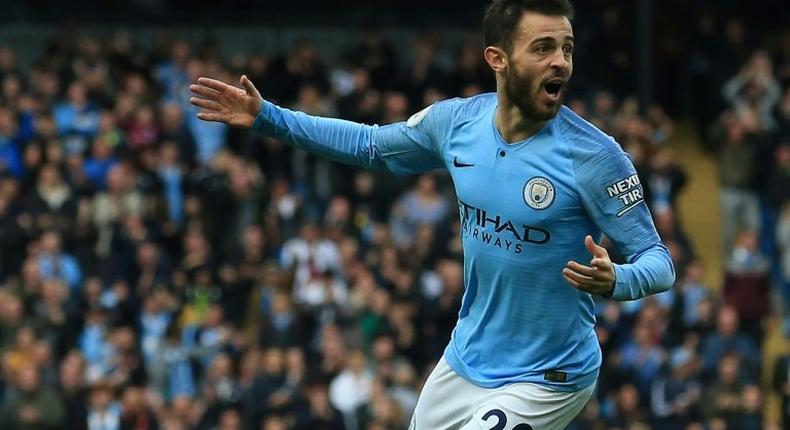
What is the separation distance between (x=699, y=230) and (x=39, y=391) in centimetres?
860

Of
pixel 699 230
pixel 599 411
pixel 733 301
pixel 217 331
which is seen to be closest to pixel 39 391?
pixel 217 331

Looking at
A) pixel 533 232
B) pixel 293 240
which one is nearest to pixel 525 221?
pixel 533 232

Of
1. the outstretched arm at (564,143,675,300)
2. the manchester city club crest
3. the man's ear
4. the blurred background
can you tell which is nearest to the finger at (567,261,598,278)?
the outstretched arm at (564,143,675,300)

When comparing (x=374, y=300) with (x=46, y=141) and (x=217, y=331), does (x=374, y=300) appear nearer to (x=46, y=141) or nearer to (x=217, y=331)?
(x=217, y=331)

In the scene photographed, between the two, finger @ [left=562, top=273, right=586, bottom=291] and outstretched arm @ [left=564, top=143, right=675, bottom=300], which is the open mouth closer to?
outstretched arm @ [left=564, top=143, right=675, bottom=300]

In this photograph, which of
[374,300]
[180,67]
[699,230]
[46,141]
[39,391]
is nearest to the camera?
[39,391]

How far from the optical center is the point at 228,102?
677 cm

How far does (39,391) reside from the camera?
1477 cm

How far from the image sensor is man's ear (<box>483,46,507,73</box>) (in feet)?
21.2

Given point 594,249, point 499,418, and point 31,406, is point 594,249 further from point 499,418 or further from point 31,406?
point 31,406

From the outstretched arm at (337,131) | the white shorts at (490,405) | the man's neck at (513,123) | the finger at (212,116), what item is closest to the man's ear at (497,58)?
the man's neck at (513,123)

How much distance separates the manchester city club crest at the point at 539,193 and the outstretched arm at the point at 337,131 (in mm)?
549

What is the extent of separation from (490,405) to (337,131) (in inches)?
51.2

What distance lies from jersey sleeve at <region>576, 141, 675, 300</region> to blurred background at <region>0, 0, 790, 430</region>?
27.6ft
